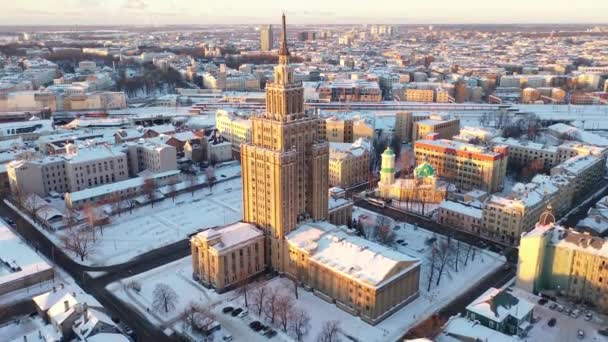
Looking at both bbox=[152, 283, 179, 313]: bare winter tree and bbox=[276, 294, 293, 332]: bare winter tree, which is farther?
bbox=[152, 283, 179, 313]: bare winter tree

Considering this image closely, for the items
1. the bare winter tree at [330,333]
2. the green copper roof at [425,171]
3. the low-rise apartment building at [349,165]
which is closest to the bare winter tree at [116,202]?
the low-rise apartment building at [349,165]

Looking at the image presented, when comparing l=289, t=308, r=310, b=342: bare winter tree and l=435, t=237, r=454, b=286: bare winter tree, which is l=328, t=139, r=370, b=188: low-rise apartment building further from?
l=289, t=308, r=310, b=342: bare winter tree

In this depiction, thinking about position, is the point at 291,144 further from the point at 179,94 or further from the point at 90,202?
the point at 179,94

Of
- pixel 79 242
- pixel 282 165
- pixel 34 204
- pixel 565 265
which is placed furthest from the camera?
pixel 34 204

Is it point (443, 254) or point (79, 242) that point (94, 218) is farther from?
point (443, 254)

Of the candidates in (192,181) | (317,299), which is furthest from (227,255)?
(192,181)

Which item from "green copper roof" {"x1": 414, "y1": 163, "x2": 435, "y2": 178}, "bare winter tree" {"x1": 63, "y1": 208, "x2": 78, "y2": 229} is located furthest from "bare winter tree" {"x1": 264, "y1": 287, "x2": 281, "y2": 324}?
"green copper roof" {"x1": 414, "y1": 163, "x2": 435, "y2": 178}

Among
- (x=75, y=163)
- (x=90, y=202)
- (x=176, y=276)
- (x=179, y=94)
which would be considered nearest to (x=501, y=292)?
(x=176, y=276)

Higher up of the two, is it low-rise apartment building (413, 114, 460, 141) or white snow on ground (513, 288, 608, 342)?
low-rise apartment building (413, 114, 460, 141)
